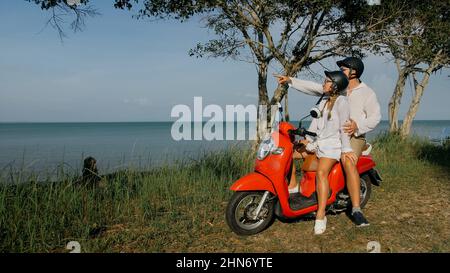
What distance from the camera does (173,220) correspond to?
4.36 m

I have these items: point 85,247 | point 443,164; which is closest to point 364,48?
point 443,164

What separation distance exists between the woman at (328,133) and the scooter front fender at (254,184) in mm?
554

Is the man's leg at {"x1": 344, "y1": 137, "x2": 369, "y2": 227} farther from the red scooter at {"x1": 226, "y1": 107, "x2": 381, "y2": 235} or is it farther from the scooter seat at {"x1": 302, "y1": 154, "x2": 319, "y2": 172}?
the scooter seat at {"x1": 302, "y1": 154, "x2": 319, "y2": 172}

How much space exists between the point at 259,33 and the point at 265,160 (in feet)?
23.1

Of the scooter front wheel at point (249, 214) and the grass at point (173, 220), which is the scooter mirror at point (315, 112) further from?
the grass at point (173, 220)

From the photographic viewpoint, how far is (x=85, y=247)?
3.37 meters

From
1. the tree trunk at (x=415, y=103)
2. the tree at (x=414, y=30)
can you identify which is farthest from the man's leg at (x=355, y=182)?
the tree trunk at (x=415, y=103)

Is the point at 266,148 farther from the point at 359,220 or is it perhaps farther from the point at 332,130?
the point at 359,220

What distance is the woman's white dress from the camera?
3756 mm

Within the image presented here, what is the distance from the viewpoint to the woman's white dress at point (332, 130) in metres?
3.76

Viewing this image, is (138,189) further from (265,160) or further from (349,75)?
(349,75)

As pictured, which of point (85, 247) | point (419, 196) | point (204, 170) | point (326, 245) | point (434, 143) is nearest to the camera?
point (85, 247)

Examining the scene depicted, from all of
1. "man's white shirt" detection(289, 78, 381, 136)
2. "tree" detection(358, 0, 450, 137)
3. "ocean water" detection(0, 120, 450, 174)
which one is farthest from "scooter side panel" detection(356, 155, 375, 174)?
"tree" detection(358, 0, 450, 137)
